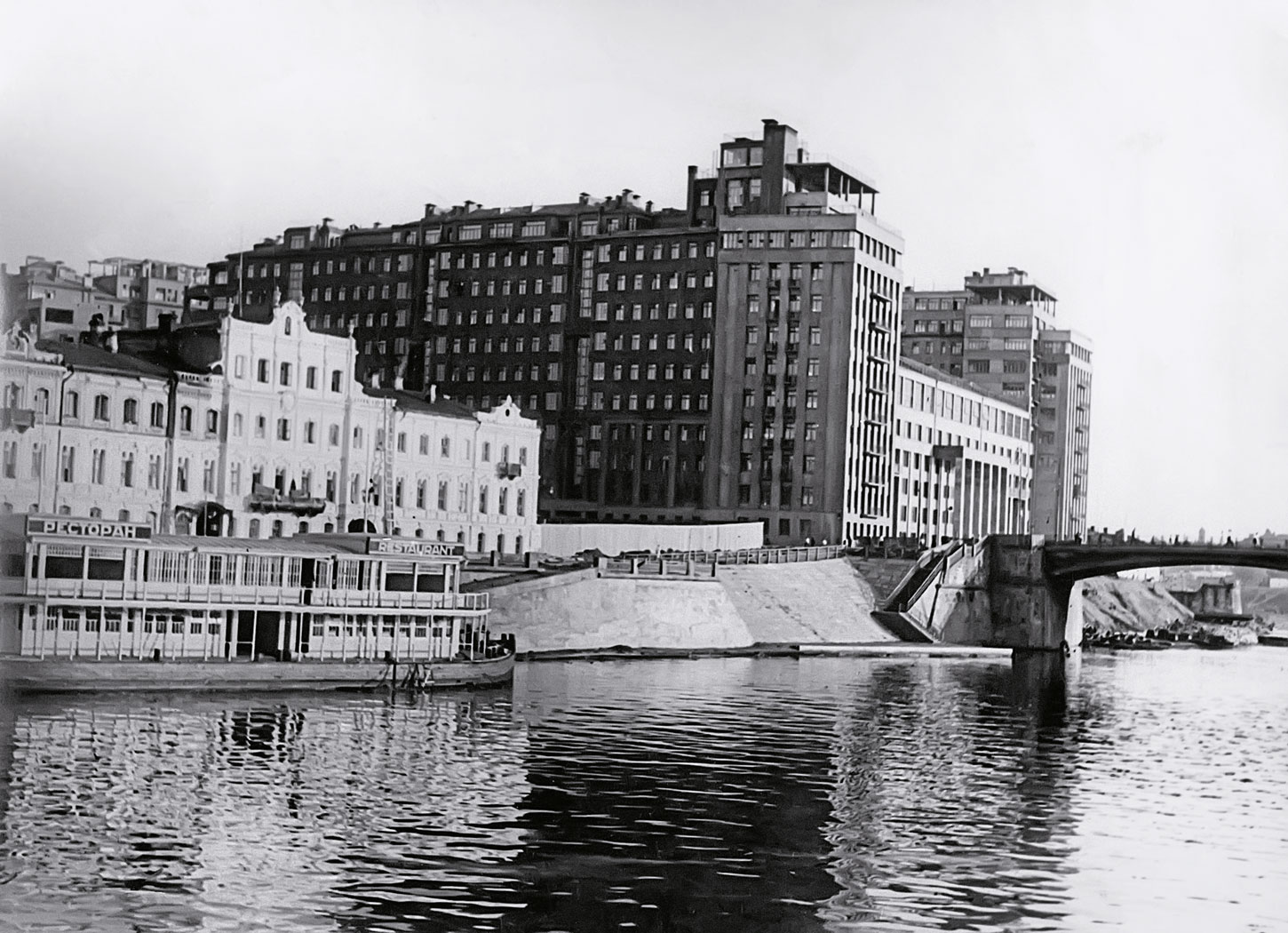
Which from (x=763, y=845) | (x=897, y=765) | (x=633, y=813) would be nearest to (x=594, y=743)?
(x=897, y=765)

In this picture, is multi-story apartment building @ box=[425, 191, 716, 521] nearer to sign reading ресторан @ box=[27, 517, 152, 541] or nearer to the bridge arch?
the bridge arch

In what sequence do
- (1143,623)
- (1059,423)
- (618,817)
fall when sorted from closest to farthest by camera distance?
(618,817) → (1143,623) → (1059,423)

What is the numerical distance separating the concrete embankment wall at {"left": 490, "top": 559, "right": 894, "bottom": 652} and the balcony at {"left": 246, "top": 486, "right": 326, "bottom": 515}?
1011cm

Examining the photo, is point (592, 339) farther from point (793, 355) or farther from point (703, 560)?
point (703, 560)

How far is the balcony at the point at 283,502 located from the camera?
3115 inches

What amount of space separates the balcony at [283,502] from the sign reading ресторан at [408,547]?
56.2 feet

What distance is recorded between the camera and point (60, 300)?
104 m

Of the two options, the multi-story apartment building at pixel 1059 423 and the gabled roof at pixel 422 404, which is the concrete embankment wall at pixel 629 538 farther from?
the multi-story apartment building at pixel 1059 423

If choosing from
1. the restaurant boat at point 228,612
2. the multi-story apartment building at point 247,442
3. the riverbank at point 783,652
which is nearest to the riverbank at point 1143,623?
the riverbank at point 783,652

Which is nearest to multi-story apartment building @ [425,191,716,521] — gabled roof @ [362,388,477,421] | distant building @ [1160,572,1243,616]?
gabled roof @ [362,388,477,421]

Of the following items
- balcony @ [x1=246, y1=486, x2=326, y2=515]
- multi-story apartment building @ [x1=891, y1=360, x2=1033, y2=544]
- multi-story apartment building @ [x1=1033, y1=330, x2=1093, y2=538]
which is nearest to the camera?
balcony @ [x1=246, y1=486, x2=326, y2=515]

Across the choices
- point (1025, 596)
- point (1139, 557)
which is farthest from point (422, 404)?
point (1139, 557)

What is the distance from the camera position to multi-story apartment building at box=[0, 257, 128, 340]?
306 feet

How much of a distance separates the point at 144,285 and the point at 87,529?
72839 mm
